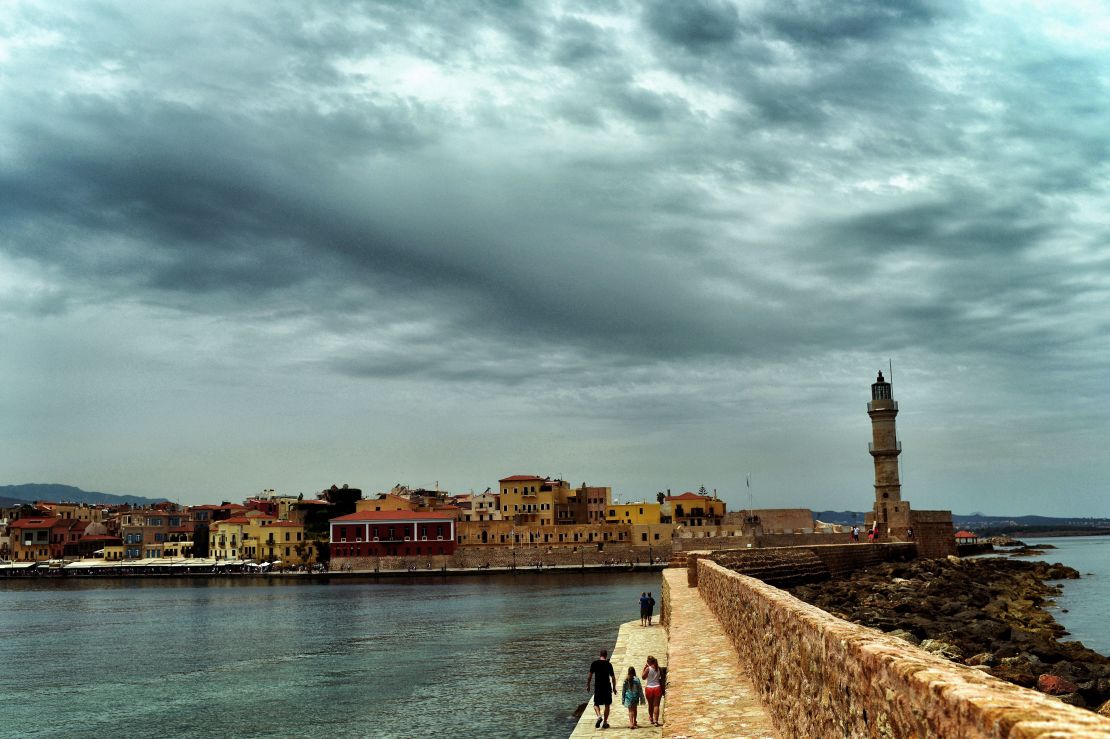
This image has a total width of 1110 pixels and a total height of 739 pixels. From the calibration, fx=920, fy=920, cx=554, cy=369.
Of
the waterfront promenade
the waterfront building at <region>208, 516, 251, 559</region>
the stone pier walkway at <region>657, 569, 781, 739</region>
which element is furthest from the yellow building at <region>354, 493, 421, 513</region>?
the stone pier walkway at <region>657, 569, 781, 739</region>

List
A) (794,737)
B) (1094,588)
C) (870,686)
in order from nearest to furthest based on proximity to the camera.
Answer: (870,686) < (794,737) < (1094,588)

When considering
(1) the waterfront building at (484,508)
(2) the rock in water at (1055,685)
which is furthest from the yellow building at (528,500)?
(2) the rock in water at (1055,685)

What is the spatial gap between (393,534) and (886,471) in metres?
58.7

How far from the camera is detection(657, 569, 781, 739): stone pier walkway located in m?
11.0

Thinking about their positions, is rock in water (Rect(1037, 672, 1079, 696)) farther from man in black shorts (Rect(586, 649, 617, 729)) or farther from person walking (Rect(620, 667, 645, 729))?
man in black shorts (Rect(586, 649, 617, 729))

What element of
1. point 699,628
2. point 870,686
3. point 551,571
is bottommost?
point 551,571

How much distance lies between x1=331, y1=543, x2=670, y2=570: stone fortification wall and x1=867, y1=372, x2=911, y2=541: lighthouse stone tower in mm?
38886

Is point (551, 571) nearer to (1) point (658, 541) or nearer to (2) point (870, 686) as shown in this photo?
(1) point (658, 541)

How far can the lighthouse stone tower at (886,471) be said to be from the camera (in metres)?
67.6

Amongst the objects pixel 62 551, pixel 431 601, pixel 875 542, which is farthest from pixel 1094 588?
pixel 62 551

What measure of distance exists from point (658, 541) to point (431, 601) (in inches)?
1765

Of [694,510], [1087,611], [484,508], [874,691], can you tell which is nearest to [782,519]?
[694,510]

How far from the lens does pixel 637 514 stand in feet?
364

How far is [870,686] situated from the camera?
588 centimetres
